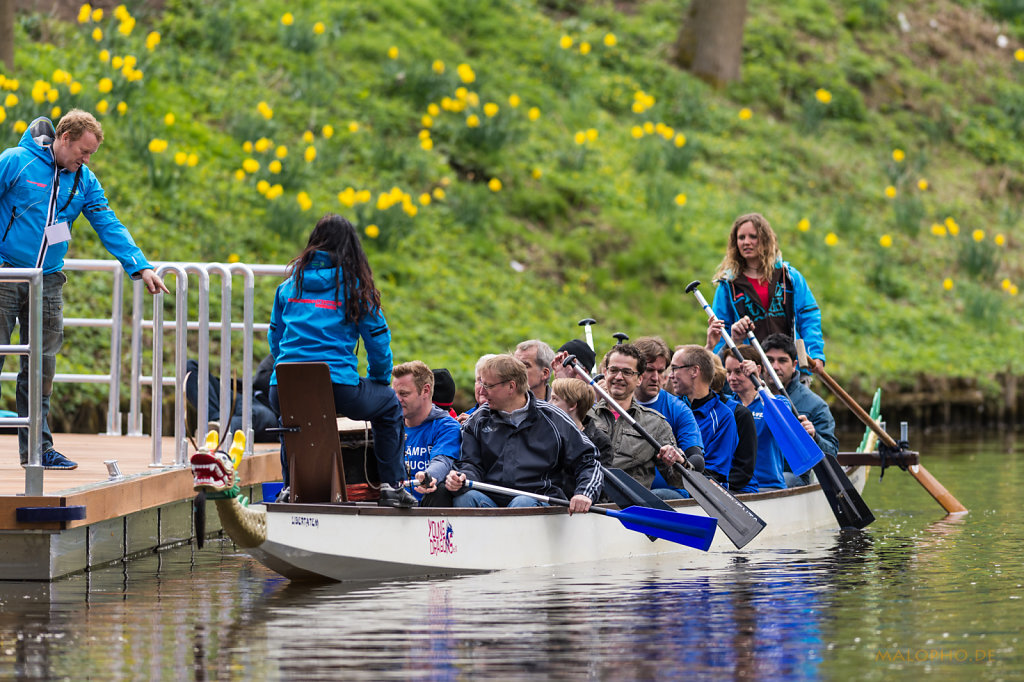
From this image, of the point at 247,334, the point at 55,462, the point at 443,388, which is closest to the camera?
the point at 55,462

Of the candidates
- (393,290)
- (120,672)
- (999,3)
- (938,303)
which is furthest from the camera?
(999,3)

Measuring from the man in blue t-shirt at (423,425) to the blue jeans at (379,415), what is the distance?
0.41 meters

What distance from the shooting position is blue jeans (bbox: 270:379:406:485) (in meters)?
7.21

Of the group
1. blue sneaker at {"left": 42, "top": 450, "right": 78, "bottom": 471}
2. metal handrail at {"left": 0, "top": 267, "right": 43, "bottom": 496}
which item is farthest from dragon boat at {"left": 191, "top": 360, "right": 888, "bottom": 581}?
blue sneaker at {"left": 42, "top": 450, "right": 78, "bottom": 471}

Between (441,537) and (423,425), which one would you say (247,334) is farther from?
(441,537)

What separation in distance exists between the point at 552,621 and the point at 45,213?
356 cm

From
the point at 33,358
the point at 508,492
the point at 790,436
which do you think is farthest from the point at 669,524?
the point at 33,358

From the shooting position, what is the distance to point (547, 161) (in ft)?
59.8

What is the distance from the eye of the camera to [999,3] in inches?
982

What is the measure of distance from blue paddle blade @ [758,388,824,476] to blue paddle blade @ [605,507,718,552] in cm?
151

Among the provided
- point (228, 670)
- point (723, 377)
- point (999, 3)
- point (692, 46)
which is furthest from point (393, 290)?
point (999, 3)

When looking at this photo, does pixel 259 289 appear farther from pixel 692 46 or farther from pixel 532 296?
pixel 692 46

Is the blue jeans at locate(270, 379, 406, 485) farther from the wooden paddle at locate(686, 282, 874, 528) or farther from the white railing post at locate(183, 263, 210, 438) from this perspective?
the wooden paddle at locate(686, 282, 874, 528)

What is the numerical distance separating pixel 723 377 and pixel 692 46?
42.7ft
